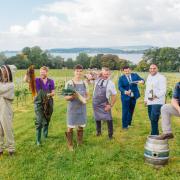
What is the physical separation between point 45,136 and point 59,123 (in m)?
2.52

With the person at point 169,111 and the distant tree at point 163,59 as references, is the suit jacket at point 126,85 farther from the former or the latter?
the distant tree at point 163,59

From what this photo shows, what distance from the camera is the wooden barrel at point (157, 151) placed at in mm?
6770

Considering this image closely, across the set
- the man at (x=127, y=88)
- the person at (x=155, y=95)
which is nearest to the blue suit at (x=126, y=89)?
the man at (x=127, y=88)

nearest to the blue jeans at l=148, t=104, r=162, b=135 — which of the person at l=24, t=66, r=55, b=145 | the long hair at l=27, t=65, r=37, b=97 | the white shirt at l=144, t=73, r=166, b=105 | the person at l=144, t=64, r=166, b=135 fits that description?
the person at l=144, t=64, r=166, b=135

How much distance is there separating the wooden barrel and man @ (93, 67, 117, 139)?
7.60ft

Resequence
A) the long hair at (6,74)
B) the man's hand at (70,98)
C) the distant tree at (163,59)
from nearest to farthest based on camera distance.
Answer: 1. the long hair at (6,74)
2. the man's hand at (70,98)
3. the distant tree at (163,59)

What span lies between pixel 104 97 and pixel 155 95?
125 centimetres

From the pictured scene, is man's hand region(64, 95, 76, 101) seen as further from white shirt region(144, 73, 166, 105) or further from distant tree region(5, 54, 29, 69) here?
distant tree region(5, 54, 29, 69)

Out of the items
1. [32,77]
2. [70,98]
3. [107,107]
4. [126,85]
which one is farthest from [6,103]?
[126,85]

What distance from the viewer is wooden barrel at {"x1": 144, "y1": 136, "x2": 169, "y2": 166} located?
6770mm

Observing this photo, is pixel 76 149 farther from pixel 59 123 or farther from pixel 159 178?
pixel 59 123

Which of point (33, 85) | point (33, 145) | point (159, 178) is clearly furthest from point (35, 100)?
point (159, 178)

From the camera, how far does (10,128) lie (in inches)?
305

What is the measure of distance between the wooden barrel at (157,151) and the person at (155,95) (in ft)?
6.49
